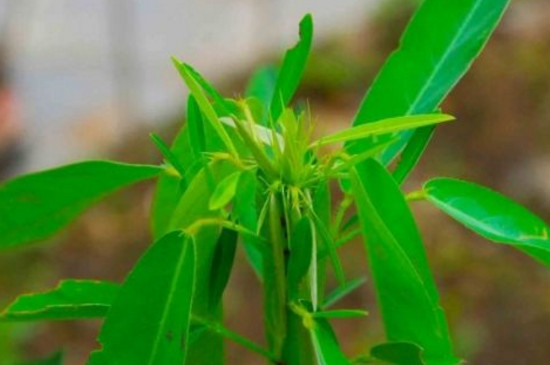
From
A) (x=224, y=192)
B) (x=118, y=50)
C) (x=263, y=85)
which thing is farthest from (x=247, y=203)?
(x=118, y=50)

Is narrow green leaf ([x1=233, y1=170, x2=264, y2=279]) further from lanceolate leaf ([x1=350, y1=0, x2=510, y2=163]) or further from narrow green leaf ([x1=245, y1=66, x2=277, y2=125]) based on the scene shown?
A: narrow green leaf ([x1=245, y1=66, x2=277, y2=125])

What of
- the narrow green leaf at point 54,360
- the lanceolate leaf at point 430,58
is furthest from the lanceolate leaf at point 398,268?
the narrow green leaf at point 54,360

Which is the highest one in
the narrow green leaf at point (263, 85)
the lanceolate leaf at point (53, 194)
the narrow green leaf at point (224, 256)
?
the narrow green leaf at point (263, 85)

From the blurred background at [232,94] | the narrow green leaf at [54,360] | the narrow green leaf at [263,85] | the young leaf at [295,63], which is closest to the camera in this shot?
the young leaf at [295,63]

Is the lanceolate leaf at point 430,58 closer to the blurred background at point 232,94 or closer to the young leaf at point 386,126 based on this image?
the young leaf at point 386,126

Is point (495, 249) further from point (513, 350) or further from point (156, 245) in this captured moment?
point (156, 245)

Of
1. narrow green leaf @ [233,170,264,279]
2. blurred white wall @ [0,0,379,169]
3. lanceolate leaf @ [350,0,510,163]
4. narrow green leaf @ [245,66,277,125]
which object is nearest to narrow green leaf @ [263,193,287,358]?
narrow green leaf @ [233,170,264,279]
